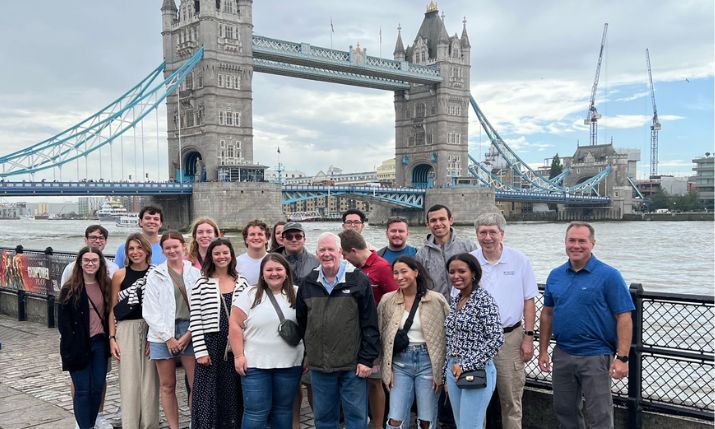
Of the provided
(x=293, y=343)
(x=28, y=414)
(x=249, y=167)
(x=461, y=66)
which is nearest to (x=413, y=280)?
(x=293, y=343)

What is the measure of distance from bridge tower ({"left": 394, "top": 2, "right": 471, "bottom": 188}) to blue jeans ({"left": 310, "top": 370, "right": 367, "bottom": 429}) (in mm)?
57365

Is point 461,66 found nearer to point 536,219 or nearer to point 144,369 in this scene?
point 536,219

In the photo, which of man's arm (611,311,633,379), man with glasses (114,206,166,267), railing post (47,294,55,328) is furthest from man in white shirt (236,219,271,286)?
railing post (47,294,55,328)

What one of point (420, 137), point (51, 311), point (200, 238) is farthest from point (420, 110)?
point (200, 238)

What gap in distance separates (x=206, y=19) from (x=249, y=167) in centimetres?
1070

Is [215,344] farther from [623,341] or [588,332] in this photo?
[623,341]

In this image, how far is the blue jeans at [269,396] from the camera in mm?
3682

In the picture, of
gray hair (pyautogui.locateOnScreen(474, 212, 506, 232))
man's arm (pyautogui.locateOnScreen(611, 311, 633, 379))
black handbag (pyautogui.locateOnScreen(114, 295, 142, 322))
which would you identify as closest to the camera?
man's arm (pyautogui.locateOnScreen(611, 311, 633, 379))

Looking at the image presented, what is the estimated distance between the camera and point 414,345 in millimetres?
3611

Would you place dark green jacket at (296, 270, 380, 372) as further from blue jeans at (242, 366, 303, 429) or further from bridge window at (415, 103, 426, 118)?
bridge window at (415, 103, 426, 118)

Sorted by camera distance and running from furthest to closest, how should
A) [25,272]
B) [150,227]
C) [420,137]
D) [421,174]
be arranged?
1. [421,174]
2. [420,137]
3. [25,272]
4. [150,227]

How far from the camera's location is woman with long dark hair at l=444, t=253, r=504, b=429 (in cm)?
336

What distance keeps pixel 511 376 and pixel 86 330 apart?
277cm

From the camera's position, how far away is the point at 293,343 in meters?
3.63
